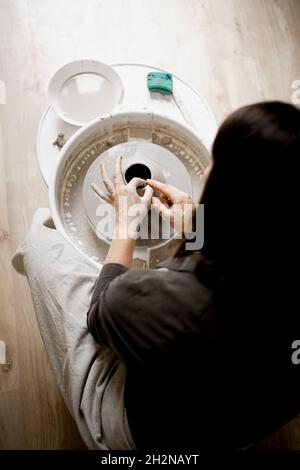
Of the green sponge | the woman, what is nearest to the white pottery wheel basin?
the green sponge

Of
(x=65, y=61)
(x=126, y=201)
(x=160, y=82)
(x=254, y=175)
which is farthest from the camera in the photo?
(x=65, y=61)

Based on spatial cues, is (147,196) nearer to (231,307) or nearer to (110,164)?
(110,164)

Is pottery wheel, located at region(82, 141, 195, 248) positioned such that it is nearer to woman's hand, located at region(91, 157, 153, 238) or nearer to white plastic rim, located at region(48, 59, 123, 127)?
woman's hand, located at region(91, 157, 153, 238)

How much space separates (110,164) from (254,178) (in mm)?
438

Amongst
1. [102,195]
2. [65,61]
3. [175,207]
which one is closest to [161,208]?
[175,207]

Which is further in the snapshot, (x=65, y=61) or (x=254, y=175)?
(x=65, y=61)

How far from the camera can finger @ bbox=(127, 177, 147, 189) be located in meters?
0.85

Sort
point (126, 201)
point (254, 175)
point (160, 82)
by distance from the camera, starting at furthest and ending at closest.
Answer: point (160, 82), point (126, 201), point (254, 175)

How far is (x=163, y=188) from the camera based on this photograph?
2.84 feet

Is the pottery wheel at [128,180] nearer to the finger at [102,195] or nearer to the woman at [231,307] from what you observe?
the finger at [102,195]

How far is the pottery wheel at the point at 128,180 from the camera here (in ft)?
2.93

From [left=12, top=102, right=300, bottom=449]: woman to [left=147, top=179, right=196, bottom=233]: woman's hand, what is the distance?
18 cm
